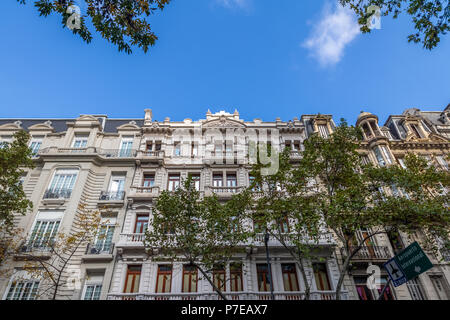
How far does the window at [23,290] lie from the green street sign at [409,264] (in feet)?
62.6

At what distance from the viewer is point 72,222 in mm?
18609

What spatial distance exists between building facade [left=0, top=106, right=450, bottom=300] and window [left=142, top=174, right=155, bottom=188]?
0.09m

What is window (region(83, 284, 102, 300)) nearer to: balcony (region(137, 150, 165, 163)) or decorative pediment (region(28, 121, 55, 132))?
balcony (region(137, 150, 165, 163))

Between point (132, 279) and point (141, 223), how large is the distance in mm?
3992

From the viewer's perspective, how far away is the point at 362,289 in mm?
17297

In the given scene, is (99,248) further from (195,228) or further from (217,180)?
(217,180)

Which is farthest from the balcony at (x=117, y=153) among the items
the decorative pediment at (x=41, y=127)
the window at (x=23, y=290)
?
the window at (x=23, y=290)

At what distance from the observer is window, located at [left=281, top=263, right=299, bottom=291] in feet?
56.1

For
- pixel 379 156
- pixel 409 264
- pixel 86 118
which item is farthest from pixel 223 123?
pixel 409 264

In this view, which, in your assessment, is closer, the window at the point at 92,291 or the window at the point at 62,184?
the window at the point at 92,291

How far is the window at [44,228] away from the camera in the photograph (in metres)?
17.4

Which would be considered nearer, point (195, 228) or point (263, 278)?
point (195, 228)

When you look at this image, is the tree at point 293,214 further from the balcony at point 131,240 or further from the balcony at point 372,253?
the balcony at point 131,240
